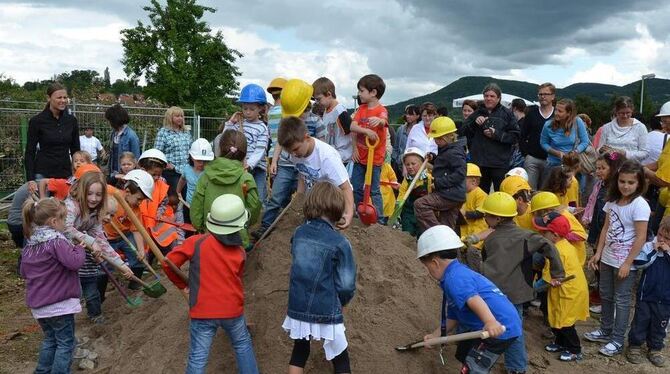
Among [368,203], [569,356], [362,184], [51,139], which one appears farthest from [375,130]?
[51,139]

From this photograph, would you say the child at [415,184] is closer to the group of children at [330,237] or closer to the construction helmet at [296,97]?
the group of children at [330,237]

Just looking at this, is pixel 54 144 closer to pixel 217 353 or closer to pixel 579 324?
pixel 217 353

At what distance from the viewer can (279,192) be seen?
17.7 ft

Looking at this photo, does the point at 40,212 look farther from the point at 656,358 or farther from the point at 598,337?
the point at 656,358

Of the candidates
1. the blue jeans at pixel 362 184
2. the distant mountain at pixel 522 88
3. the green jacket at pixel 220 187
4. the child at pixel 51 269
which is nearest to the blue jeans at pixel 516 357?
the blue jeans at pixel 362 184

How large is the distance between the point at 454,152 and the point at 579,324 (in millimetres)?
2414

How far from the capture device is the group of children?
3.55 metres

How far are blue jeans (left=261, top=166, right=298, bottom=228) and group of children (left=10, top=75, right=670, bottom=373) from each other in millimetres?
14

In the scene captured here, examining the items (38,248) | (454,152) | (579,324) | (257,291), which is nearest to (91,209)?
(38,248)

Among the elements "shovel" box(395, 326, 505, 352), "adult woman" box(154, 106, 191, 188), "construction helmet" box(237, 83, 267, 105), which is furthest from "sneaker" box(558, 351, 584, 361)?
"adult woman" box(154, 106, 191, 188)

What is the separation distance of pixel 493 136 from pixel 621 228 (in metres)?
2.31

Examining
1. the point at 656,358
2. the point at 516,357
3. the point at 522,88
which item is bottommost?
the point at 656,358

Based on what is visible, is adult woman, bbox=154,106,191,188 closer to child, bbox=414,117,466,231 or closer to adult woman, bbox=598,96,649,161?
child, bbox=414,117,466,231

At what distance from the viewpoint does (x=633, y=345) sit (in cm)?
519
